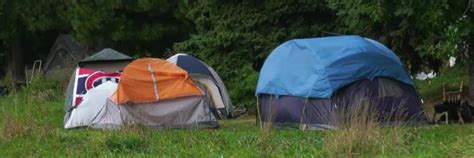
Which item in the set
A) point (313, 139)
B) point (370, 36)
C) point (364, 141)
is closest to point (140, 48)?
point (370, 36)

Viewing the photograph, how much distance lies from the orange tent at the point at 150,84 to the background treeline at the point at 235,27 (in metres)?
4.01

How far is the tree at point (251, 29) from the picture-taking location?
21.8 m

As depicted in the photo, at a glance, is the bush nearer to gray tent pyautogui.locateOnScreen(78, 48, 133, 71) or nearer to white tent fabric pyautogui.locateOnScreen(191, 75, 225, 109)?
white tent fabric pyautogui.locateOnScreen(191, 75, 225, 109)

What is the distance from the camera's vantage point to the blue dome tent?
1451 centimetres

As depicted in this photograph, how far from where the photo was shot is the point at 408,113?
49.2 feet

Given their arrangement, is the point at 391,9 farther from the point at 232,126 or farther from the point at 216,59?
the point at 216,59

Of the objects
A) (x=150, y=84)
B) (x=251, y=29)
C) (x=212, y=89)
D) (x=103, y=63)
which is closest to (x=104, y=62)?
(x=103, y=63)

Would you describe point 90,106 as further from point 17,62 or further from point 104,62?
point 17,62

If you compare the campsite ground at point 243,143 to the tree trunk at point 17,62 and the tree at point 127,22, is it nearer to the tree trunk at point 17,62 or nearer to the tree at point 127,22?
the tree at point 127,22

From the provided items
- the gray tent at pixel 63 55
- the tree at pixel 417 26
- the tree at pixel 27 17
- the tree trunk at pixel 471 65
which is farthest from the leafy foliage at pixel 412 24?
the gray tent at pixel 63 55

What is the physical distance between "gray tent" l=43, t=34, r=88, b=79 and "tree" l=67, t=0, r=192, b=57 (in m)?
5.63

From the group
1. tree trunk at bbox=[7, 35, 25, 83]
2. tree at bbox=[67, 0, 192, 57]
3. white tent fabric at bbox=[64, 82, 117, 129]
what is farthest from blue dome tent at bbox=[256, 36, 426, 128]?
tree trunk at bbox=[7, 35, 25, 83]

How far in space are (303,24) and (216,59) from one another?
271cm

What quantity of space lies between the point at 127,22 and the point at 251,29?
949 centimetres
